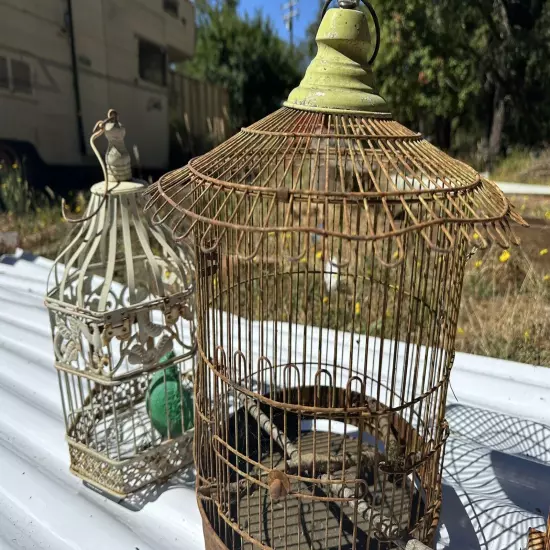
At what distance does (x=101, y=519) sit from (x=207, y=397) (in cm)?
60

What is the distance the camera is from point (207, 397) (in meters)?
1.65

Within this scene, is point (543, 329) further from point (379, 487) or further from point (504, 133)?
point (504, 133)

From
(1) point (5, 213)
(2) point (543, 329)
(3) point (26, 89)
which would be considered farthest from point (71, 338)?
(3) point (26, 89)

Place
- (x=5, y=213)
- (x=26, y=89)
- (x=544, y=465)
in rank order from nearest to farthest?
(x=544, y=465)
(x=5, y=213)
(x=26, y=89)

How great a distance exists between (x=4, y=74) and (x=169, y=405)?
5.08 metres

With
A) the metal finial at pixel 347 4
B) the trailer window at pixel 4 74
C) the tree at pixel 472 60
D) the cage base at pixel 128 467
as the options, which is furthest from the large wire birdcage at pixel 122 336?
the tree at pixel 472 60

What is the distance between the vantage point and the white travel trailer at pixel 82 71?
218 inches

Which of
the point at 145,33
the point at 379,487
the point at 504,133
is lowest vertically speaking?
the point at 379,487

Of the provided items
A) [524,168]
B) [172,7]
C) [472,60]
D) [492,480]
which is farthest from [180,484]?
[472,60]

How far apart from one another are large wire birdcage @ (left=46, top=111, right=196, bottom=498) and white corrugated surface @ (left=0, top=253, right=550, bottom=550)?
0.43 feet

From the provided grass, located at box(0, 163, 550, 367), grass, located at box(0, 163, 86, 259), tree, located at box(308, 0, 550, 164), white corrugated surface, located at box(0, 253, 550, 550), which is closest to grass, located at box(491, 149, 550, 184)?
tree, located at box(308, 0, 550, 164)

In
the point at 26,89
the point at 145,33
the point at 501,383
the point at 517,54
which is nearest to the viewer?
the point at 501,383

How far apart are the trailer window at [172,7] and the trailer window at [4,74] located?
3264 mm

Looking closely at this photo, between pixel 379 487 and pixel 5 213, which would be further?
pixel 5 213
